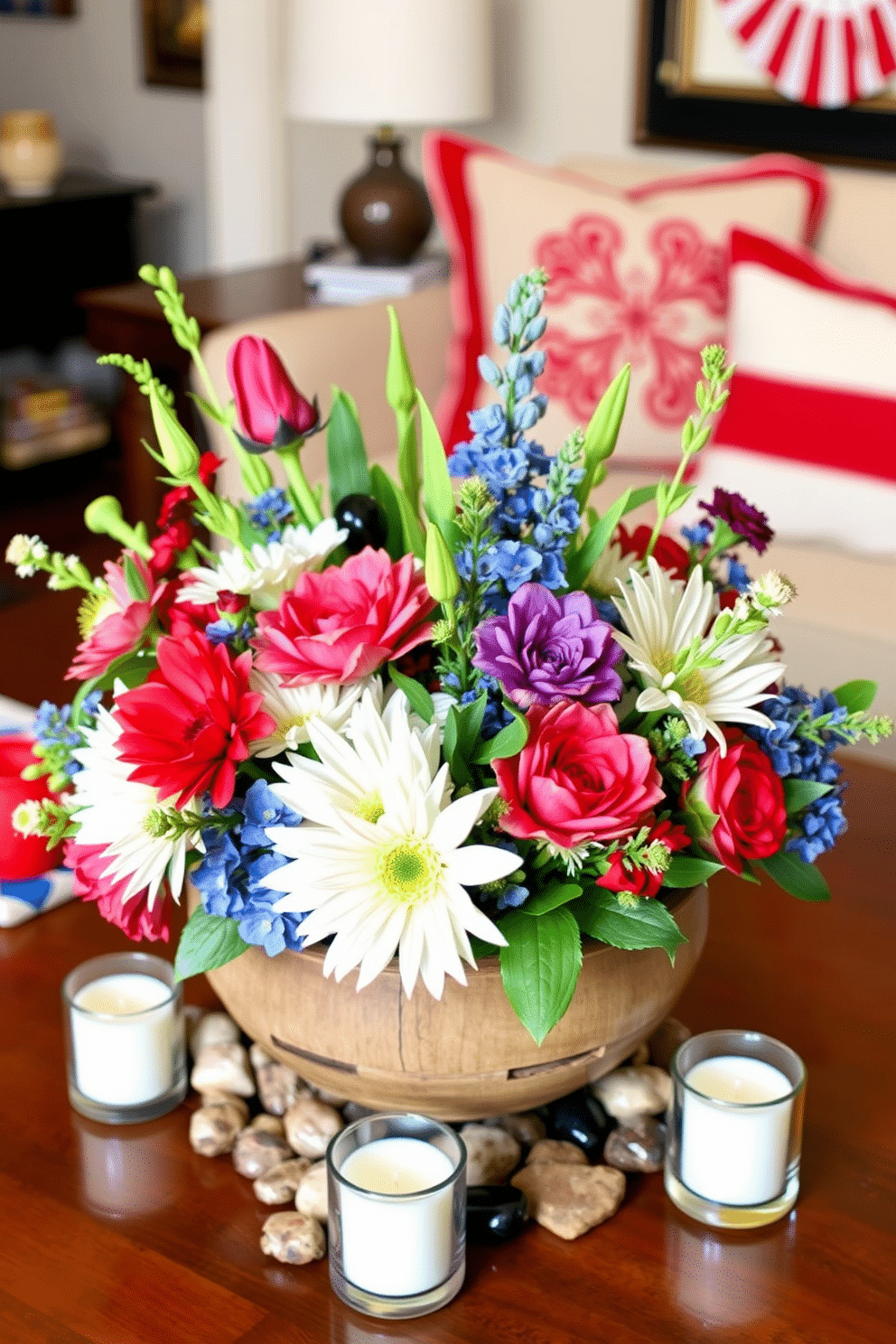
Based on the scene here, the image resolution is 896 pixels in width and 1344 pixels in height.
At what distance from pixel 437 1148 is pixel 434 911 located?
0.16m

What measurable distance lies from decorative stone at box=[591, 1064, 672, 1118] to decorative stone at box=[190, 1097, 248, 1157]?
0.72 feet

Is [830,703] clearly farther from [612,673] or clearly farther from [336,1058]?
[336,1058]

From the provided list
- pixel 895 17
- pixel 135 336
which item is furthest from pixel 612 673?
Result: pixel 135 336

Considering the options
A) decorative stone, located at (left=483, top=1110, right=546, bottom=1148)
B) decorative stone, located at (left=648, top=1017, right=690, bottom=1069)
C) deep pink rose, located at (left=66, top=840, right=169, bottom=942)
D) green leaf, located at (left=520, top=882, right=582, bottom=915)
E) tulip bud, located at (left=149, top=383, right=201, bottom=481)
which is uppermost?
tulip bud, located at (left=149, top=383, right=201, bottom=481)

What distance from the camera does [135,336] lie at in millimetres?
2842

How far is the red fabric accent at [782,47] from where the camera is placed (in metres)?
2.54

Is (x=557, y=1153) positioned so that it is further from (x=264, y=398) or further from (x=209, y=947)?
(x=264, y=398)

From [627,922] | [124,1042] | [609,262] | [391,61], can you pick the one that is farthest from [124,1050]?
[391,61]

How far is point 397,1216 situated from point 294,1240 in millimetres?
105

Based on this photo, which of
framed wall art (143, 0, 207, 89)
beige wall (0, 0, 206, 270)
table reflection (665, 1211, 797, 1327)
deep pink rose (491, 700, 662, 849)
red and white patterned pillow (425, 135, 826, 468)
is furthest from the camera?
beige wall (0, 0, 206, 270)

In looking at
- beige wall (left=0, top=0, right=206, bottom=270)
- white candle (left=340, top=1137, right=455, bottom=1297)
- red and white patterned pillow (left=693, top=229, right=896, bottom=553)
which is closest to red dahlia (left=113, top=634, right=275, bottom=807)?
white candle (left=340, top=1137, right=455, bottom=1297)

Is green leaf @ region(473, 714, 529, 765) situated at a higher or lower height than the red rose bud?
lower

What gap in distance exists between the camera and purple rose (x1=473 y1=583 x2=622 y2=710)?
28.7 inches

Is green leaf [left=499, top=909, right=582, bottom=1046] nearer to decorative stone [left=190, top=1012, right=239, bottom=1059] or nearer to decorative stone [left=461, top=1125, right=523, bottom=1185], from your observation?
decorative stone [left=461, top=1125, right=523, bottom=1185]
